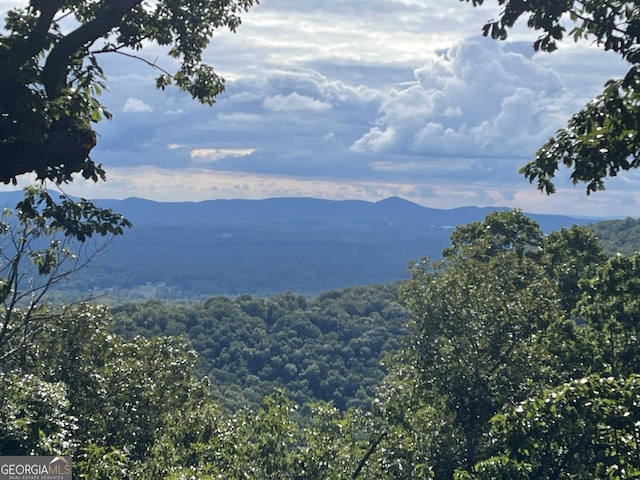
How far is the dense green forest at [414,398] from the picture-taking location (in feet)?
44.3

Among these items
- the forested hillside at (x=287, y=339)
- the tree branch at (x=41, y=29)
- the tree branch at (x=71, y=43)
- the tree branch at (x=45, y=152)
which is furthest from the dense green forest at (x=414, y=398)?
the forested hillside at (x=287, y=339)

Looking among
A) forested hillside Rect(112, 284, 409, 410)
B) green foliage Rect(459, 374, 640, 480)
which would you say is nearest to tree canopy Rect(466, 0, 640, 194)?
green foliage Rect(459, 374, 640, 480)

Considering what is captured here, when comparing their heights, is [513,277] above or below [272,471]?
above

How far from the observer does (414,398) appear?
22234 mm

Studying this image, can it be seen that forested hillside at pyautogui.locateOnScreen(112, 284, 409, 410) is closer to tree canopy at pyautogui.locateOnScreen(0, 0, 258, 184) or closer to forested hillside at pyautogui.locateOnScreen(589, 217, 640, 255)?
forested hillside at pyautogui.locateOnScreen(589, 217, 640, 255)

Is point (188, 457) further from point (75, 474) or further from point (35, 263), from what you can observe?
point (35, 263)

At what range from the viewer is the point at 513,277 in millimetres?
24500

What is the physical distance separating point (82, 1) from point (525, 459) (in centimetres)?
1191

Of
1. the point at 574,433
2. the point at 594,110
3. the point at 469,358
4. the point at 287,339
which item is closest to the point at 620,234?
the point at 287,339

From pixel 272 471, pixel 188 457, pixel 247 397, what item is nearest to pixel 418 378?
pixel 272 471

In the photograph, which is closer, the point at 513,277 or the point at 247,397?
the point at 513,277

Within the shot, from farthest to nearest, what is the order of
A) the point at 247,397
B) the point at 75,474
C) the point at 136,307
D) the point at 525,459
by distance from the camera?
the point at 136,307, the point at 247,397, the point at 75,474, the point at 525,459

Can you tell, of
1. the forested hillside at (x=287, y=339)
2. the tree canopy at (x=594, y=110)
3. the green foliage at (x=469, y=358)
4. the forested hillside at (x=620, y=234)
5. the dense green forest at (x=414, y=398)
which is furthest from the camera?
the forested hillside at (x=620, y=234)

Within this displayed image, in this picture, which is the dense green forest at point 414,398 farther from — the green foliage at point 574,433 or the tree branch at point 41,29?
the tree branch at point 41,29
